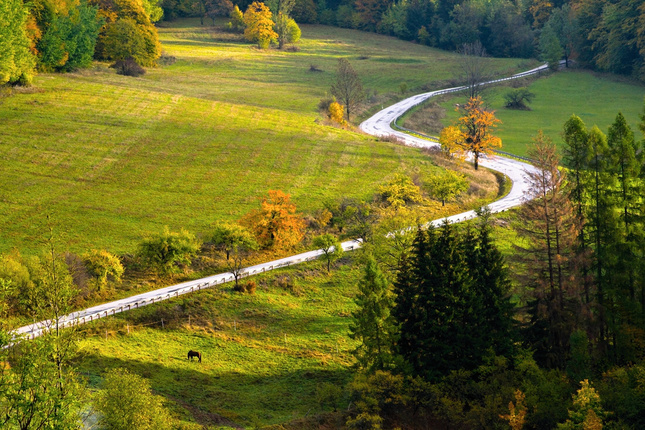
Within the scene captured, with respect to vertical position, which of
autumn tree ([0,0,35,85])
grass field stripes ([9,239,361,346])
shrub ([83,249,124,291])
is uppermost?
autumn tree ([0,0,35,85])

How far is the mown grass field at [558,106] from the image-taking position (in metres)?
129

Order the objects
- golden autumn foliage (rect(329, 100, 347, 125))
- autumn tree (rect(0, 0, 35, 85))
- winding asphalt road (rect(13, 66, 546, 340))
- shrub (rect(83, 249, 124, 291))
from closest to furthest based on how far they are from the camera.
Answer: winding asphalt road (rect(13, 66, 546, 340)) → shrub (rect(83, 249, 124, 291)) → autumn tree (rect(0, 0, 35, 85)) → golden autumn foliage (rect(329, 100, 347, 125))

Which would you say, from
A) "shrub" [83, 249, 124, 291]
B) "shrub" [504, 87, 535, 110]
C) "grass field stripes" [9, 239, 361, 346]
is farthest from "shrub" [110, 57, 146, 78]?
"shrub" [504, 87, 535, 110]

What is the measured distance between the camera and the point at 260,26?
178625 millimetres

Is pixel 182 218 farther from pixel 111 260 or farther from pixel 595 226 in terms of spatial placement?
pixel 595 226

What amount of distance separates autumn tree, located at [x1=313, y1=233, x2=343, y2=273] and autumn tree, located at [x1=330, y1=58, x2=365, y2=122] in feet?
214

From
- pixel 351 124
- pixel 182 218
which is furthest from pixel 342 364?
pixel 351 124

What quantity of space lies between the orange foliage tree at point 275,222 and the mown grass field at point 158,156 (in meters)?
5.53

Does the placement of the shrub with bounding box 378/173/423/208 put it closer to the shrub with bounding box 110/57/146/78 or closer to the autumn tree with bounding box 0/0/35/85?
the autumn tree with bounding box 0/0/35/85

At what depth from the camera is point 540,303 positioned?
46281 millimetres

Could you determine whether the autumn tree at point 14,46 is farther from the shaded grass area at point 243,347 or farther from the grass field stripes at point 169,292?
the shaded grass area at point 243,347

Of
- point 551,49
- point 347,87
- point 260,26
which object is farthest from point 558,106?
point 260,26

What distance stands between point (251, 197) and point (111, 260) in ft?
78.7

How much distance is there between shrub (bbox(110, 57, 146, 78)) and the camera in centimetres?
12462
